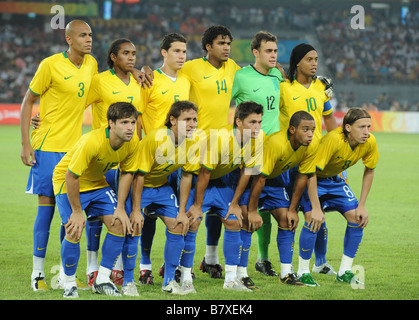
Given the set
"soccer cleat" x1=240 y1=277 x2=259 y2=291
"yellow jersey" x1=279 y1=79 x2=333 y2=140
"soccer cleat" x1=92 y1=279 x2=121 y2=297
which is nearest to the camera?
"soccer cleat" x1=92 y1=279 x2=121 y2=297

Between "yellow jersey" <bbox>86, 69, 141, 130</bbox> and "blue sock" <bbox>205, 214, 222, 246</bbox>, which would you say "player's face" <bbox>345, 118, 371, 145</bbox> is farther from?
"yellow jersey" <bbox>86, 69, 141, 130</bbox>

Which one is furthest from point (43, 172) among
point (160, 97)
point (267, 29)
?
point (267, 29)

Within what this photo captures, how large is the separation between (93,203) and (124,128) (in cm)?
82

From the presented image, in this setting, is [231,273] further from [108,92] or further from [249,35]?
[249,35]

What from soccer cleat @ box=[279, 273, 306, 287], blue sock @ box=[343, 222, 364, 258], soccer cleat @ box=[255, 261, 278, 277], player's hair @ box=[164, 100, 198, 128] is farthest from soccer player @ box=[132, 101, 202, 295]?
blue sock @ box=[343, 222, 364, 258]

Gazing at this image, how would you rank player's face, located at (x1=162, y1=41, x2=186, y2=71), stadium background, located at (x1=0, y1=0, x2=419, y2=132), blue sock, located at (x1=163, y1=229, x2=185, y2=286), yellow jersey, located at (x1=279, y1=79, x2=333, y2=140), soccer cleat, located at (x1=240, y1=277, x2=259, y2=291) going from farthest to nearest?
stadium background, located at (x1=0, y1=0, x2=419, y2=132) < yellow jersey, located at (x1=279, y1=79, x2=333, y2=140) < player's face, located at (x1=162, y1=41, x2=186, y2=71) < soccer cleat, located at (x1=240, y1=277, x2=259, y2=291) < blue sock, located at (x1=163, y1=229, x2=185, y2=286)

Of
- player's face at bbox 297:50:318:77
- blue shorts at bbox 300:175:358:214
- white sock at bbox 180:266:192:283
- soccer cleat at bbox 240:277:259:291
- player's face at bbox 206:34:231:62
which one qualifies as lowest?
soccer cleat at bbox 240:277:259:291

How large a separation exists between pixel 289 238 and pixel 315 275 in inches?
29.2

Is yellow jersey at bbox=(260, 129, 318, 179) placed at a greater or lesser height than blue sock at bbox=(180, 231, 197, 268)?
greater

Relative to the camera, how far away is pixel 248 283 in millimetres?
5703

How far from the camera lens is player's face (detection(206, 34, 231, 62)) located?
6246 mm

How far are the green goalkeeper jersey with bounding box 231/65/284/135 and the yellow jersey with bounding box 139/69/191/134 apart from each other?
1.92 ft

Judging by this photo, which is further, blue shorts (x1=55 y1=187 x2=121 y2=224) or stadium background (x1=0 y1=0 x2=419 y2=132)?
stadium background (x1=0 y1=0 x2=419 y2=132)

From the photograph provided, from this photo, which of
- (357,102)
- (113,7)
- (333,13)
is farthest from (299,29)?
(113,7)
